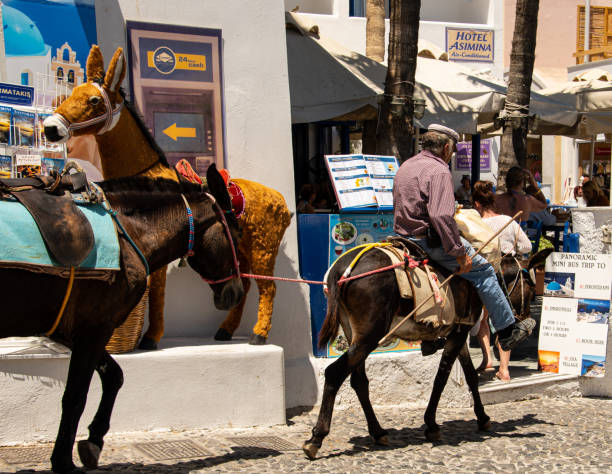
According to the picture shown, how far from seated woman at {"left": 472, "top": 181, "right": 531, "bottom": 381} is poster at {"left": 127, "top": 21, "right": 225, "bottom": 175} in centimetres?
297

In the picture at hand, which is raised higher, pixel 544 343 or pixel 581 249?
pixel 581 249

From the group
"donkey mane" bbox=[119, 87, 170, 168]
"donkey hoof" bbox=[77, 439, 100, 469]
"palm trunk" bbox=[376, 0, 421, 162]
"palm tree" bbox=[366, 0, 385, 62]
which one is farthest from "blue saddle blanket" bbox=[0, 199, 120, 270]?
"palm tree" bbox=[366, 0, 385, 62]

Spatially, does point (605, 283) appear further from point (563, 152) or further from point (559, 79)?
point (559, 79)

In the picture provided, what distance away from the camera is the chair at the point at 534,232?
10820 millimetres

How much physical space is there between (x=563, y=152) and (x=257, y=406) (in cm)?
2446

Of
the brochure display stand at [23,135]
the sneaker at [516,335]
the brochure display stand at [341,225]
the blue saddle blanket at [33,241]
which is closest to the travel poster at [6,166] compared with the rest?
the brochure display stand at [23,135]

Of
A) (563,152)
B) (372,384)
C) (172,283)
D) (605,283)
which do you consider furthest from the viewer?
(563,152)

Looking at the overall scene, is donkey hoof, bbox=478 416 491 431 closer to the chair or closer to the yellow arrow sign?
the yellow arrow sign

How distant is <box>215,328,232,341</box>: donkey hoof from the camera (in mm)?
6605

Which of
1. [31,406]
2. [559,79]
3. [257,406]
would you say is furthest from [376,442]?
[559,79]

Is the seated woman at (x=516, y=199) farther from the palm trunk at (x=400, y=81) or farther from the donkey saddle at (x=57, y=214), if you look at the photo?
the donkey saddle at (x=57, y=214)

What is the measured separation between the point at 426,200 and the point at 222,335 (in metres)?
2.22

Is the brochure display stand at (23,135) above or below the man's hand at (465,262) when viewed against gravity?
above

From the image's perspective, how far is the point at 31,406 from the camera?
18.2ft
